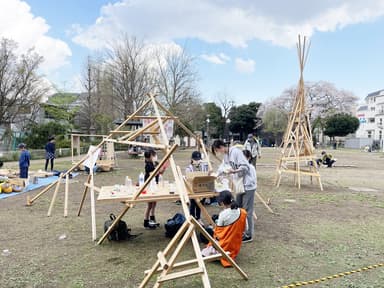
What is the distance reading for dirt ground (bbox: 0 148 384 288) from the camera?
390 centimetres

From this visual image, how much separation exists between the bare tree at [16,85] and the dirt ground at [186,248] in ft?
58.8

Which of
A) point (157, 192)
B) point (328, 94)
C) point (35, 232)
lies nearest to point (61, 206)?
point (35, 232)

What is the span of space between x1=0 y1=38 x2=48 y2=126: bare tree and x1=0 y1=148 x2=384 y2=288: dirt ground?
17921mm

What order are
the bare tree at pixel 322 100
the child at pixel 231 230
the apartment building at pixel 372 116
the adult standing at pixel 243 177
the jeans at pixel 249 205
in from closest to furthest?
the child at pixel 231 230
the adult standing at pixel 243 177
the jeans at pixel 249 205
the bare tree at pixel 322 100
the apartment building at pixel 372 116

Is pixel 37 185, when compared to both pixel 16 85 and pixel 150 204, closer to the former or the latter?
pixel 150 204

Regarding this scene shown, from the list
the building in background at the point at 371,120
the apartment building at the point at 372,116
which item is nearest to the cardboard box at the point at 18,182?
the building in background at the point at 371,120

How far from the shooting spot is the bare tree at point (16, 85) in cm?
2297

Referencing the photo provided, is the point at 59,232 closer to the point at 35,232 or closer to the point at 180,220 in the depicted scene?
the point at 35,232

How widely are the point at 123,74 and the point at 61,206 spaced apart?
17.4m

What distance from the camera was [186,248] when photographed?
497 cm

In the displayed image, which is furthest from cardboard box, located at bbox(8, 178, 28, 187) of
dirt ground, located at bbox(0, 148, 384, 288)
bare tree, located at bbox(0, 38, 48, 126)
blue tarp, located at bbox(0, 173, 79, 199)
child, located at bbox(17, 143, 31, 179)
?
bare tree, located at bbox(0, 38, 48, 126)

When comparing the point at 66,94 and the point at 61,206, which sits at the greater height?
the point at 66,94

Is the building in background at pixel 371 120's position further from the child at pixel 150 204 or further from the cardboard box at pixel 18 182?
the child at pixel 150 204

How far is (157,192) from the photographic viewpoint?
5.25 metres
